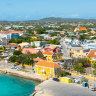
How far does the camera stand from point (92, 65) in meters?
22.9

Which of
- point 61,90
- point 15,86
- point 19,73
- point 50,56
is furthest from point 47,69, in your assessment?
point 50,56

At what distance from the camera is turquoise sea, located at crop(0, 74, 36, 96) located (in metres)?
17.2

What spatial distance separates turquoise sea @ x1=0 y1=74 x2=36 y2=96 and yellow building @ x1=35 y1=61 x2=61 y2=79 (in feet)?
5.85

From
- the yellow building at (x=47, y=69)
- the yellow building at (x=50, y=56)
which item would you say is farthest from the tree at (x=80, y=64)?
the yellow building at (x=50, y=56)

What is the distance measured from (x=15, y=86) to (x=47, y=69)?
144 inches

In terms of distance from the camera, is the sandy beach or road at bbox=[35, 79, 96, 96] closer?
road at bbox=[35, 79, 96, 96]

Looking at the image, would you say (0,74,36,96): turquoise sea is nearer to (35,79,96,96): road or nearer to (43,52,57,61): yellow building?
(35,79,96,96): road

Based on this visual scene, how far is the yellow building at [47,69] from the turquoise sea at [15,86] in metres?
1.78

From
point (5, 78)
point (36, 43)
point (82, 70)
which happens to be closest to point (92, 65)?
point (82, 70)

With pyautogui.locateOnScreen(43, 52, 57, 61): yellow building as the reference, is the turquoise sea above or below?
below

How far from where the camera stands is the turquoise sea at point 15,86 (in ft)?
56.4

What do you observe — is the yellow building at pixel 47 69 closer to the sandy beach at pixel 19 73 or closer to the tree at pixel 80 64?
the sandy beach at pixel 19 73

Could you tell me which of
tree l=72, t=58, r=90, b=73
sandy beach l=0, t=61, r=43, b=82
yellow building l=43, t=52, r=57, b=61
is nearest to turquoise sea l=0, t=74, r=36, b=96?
sandy beach l=0, t=61, r=43, b=82

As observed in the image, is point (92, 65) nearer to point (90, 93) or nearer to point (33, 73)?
point (33, 73)
